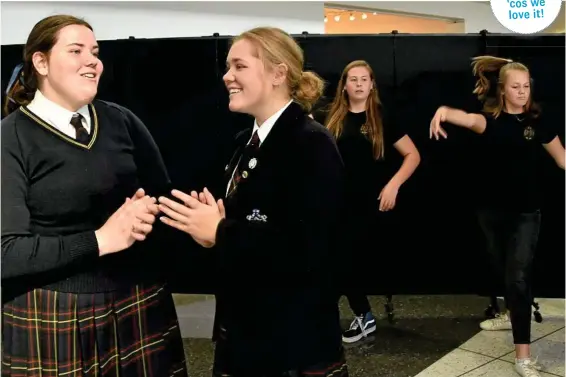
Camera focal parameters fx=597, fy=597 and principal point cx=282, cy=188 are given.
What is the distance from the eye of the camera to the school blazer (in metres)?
1.37

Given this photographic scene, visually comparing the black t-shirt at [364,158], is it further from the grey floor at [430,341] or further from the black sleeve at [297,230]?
the black sleeve at [297,230]

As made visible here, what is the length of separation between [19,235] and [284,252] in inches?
23.9

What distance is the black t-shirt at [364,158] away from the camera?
2995mm

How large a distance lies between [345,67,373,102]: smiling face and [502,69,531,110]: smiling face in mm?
648

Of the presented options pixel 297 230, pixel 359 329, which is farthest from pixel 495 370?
pixel 297 230

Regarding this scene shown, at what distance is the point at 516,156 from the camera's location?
112 inches

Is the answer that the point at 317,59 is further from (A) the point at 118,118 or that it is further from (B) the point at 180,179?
(A) the point at 118,118

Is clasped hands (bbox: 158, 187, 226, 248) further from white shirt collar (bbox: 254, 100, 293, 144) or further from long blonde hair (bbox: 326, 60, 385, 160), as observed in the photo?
long blonde hair (bbox: 326, 60, 385, 160)

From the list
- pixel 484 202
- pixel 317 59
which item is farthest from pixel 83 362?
pixel 484 202

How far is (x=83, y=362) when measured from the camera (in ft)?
4.83

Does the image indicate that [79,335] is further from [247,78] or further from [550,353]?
[550,353]

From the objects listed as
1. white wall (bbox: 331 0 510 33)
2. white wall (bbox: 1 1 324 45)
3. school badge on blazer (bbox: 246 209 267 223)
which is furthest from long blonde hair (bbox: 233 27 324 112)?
white wall (bbox: 331 0 510 33)

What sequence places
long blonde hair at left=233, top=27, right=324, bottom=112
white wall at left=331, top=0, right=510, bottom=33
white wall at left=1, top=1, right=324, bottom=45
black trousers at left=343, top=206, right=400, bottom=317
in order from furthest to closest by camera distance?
white wall at left=331, top=0, right=510, bottom=33
black trousers at left=343, top=206, right=400, bottom=317
white wall at left=1, top=1, right=324, bottom=45
long blonde hair at left=233, top=27, right=324, bottom=112

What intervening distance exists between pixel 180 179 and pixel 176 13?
1.27 metres
